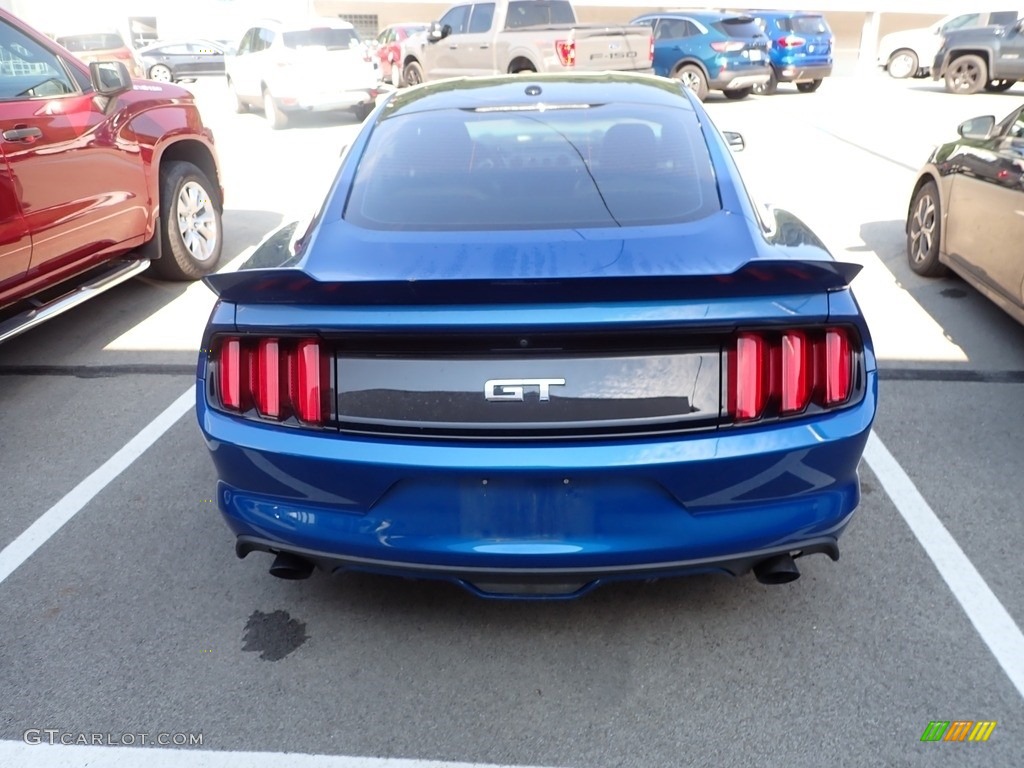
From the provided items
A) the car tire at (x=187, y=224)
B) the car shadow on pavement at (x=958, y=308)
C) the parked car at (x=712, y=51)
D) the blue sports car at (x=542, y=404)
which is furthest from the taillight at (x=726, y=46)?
the blue sports car at (x=542, y=404)

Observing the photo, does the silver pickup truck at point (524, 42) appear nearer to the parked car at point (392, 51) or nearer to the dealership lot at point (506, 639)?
the parked car at point (392, 51)

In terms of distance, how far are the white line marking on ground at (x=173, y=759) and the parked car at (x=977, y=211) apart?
13.2ft

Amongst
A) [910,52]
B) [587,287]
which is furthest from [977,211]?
[910,52]

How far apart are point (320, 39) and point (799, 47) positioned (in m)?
10.5

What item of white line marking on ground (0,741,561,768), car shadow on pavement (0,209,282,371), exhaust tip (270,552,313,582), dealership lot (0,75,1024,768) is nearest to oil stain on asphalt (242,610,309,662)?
dealership lot (0,75,1024,768)

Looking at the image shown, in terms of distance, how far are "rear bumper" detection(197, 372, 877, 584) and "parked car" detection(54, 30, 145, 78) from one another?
72.6 feet

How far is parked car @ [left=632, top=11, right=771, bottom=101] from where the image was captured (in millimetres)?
17953

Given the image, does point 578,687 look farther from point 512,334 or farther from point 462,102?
point 462,102

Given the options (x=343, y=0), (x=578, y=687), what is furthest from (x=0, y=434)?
(x=343, y=0)

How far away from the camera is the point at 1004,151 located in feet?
17.3

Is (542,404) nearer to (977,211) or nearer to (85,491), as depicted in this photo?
(85,491)

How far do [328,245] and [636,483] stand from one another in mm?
1153

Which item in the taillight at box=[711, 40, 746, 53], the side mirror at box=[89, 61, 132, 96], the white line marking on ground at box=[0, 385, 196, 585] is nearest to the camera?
the white line marking on ground at box=[0, 385, 196, 585]

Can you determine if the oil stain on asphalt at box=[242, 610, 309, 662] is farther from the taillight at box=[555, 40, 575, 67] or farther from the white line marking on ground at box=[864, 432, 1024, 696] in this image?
the taillight at box=[555, 40, 575, 67]
